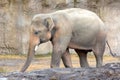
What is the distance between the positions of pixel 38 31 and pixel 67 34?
24.0 inches

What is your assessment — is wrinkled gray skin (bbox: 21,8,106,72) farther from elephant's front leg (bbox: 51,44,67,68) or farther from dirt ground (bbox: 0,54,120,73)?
dirt ground (bbox: 0,54,120,73)

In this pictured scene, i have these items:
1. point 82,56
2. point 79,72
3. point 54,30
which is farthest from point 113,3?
point 79,72

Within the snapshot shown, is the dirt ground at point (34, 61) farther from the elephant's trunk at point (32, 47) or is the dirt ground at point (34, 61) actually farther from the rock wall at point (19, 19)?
the elephant's trunk at point (32, 47)

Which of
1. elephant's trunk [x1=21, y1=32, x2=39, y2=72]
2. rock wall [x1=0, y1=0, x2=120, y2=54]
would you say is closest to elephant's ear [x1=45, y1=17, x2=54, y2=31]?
elephant's trunk [x1=21, y1=32, x2=39, y2=72]

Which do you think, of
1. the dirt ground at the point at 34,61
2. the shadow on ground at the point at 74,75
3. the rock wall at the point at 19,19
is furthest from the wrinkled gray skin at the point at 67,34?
the rock wall at the point at 19,19

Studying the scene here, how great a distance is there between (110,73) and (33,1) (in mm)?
11326

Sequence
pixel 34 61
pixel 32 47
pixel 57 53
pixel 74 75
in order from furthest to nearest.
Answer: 1. pixel 34 61
2. pixel 57 53
3. pixel 32 47
4. pixel 74 75

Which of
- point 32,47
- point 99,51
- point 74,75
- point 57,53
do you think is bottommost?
point 99,51

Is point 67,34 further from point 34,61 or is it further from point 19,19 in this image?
point 19,19

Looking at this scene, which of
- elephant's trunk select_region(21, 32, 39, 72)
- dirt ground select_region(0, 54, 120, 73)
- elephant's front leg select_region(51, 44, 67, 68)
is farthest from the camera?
dirt ground select_region(0, 54, 120, 73)

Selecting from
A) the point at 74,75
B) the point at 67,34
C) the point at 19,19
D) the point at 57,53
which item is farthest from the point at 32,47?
the point at 19,19

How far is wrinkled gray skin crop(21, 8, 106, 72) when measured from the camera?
9.26m

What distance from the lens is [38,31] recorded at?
9.27 meters

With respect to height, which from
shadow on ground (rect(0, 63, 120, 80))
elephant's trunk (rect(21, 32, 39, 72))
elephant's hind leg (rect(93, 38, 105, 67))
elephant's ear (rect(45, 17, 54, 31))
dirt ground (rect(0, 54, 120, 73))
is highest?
shadow on ground (rect(0, 63, 120, 80))
